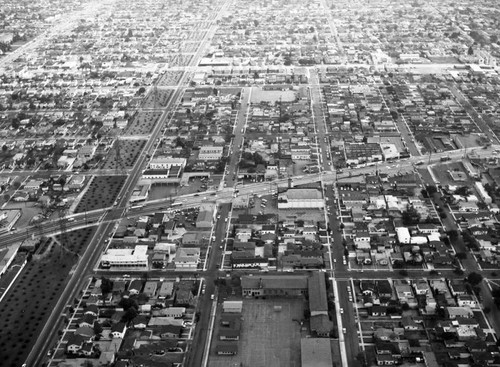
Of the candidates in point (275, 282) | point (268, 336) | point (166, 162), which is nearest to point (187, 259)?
point (275, 282)

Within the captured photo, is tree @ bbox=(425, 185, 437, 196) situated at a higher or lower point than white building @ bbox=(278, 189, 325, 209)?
lower

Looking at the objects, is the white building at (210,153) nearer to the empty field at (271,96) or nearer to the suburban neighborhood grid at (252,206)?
the suburban neighborhood grid at (252,206)

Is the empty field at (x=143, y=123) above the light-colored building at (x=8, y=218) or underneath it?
underneath

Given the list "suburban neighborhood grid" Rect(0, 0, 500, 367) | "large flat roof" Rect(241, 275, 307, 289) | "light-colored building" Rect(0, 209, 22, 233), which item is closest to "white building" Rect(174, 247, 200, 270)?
"suburban neighborhood grid" Rect(0, 0, 500, 367)

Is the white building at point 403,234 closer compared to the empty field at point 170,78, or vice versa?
the white building at point 403,234

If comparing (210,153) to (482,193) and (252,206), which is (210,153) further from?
(482,193)

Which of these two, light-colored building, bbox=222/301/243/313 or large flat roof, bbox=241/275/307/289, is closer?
light-colored building, bbox=222/301/243/313

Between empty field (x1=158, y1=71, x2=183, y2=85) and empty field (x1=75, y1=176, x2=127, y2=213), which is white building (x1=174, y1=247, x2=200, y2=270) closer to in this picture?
empty field (x1=75, y1=176, x2=127, y2=213)

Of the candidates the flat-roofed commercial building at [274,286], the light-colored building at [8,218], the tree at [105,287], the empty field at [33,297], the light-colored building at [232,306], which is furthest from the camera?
the light-colored building at [8,218]

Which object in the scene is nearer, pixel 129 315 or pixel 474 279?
pixel 129 315

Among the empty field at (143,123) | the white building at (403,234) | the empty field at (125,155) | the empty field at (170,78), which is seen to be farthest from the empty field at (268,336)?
the empty field at (170,78)
